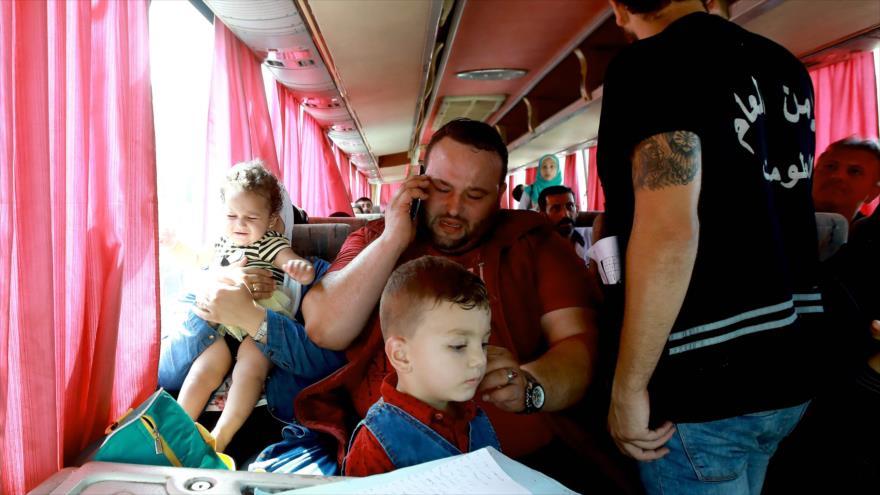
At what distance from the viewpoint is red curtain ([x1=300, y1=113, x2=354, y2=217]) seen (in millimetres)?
7520

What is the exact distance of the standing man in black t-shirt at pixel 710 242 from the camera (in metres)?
1.09

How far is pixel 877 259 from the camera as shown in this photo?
59.8 inches

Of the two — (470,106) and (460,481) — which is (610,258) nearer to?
(460,481)

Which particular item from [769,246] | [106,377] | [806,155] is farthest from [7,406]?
[806,155]

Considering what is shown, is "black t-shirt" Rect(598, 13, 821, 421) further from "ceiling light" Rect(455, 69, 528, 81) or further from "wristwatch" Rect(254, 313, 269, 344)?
"ceiling light" Rect(455, 69, 528, 81)

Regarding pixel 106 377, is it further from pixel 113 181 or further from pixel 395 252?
pixel 395 252

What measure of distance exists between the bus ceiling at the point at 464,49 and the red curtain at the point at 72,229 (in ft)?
3.89

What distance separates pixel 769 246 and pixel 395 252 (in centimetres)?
105

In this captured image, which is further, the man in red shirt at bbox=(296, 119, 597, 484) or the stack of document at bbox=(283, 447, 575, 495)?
the man in red shirt at bbox=(296, 119, 597, 484)

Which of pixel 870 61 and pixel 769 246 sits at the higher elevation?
pixel 870 61

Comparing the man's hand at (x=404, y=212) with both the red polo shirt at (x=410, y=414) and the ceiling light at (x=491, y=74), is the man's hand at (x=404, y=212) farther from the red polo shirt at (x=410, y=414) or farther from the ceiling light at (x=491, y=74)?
the ceiling light at (x=491, y=74)

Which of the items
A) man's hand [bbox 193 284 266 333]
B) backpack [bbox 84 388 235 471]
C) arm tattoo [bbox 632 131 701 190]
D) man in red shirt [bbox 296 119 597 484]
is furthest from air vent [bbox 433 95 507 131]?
backpack [bbox 84 388 235 471]

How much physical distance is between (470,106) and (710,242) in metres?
8.45

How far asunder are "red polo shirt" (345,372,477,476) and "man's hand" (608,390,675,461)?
1.15ft
